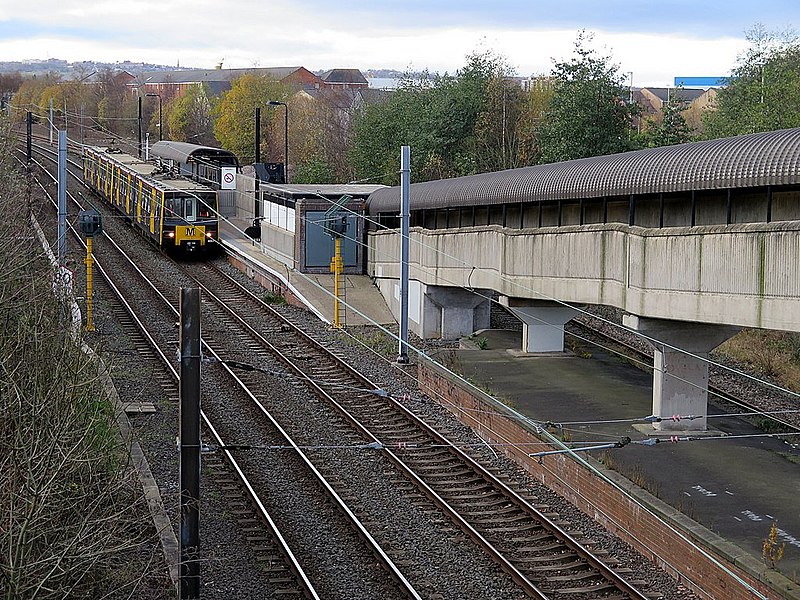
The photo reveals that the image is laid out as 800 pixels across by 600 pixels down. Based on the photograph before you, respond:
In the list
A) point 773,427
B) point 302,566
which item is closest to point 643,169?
point 773,427

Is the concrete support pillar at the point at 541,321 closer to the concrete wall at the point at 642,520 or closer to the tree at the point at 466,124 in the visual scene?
the concrete wall at the point at 642,520

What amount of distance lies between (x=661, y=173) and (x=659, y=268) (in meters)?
1.43

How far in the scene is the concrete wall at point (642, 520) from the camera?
11148 mm

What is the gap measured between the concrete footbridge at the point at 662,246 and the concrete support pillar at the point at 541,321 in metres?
0.03

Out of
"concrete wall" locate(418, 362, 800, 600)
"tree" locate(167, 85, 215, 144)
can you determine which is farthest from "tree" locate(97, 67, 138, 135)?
"concrete wall" locate(418, 362, 800, 600)

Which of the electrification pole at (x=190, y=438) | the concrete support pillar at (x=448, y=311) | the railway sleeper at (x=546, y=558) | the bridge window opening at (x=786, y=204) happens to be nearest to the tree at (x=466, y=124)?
the concrete support pillar at (x=448, y=311)

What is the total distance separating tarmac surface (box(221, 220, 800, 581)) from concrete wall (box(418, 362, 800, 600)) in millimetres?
342

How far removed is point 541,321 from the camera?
76.1ft

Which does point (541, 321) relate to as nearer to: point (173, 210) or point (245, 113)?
point (173, 210)

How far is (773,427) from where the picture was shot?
1784 cm

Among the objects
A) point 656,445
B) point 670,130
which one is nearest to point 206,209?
point 670,130

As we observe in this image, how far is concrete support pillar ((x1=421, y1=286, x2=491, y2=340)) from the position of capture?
27.2 metres

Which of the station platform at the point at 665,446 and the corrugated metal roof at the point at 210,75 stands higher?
the corrugated metal roof at the point at 210,75

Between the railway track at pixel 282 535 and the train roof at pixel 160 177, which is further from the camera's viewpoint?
the train roof at pixel 160 177
